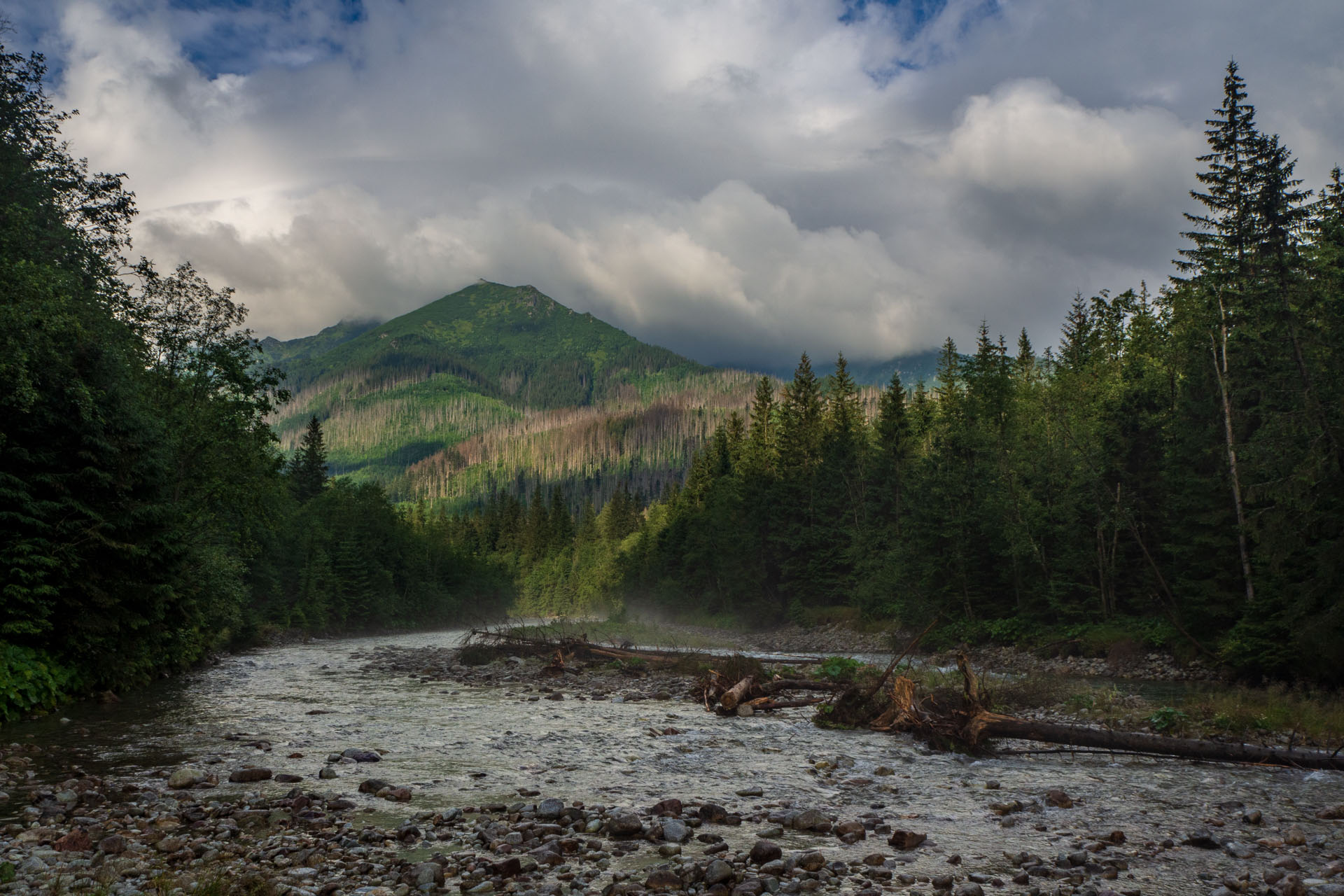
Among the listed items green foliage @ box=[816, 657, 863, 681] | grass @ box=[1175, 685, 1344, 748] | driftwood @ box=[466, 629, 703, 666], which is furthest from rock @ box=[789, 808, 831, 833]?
driftwood @ box=[466, 629, 703, 666]

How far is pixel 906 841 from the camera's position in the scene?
8.90m

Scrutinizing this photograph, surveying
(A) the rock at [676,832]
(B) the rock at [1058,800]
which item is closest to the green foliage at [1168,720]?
(B) the rock at [1058,800]

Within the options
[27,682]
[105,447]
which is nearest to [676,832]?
[27,682]

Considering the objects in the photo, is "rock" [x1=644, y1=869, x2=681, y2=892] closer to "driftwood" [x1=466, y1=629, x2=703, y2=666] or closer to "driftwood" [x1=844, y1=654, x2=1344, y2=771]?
"driftwood" [x1=844, y1=654, x2=1344, y2=771]

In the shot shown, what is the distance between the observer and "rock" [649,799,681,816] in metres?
10.3

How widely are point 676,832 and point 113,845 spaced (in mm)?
6303

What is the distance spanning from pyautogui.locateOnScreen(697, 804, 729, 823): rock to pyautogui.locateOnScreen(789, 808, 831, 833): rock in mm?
923

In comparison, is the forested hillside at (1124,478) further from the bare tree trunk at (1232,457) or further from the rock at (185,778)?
the rock at (185,778)

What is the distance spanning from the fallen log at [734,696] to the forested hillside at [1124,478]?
15328 mm

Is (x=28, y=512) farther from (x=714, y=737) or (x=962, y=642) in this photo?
(x=962, y=642)

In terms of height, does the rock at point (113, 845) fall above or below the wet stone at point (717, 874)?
above

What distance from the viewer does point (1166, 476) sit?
32.4m

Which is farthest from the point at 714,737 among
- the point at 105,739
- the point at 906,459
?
the point at 906,459

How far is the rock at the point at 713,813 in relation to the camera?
1009cm
